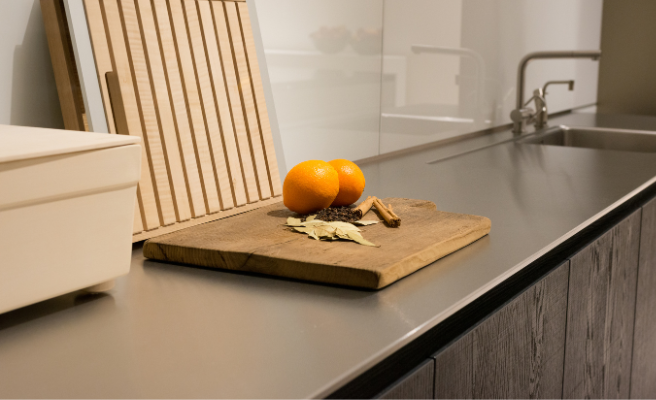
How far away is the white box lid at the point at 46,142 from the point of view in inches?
25.3

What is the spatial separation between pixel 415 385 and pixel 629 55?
120 inches

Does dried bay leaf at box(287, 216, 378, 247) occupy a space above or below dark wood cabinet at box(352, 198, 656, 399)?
above

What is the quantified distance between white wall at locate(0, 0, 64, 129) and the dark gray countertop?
0.91ft

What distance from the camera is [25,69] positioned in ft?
3.22

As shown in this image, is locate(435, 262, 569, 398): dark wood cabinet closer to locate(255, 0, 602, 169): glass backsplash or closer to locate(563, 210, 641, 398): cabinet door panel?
locate(563, 210, 641, 398): cabinet door panel

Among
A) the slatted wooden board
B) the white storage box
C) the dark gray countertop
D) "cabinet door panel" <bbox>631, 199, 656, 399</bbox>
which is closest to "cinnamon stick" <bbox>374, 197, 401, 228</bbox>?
the dark gray countertop

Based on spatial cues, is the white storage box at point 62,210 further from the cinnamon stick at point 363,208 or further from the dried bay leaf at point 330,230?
the cinnamon stick at point 363,208

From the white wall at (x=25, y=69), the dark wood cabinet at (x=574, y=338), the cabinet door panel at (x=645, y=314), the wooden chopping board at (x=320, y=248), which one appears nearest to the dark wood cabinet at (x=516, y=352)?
the dark wood cabinet at (x=574, y=338)

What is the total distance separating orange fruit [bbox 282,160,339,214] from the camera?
3.37 feet

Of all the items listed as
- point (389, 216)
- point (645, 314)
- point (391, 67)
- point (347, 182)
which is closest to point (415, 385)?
point (389, 216)

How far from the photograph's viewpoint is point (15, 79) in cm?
97

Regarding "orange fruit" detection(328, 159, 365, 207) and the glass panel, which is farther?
the glass panel

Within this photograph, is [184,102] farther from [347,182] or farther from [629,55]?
[629,55]

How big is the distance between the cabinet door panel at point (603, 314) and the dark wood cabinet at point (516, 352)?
7 cm
